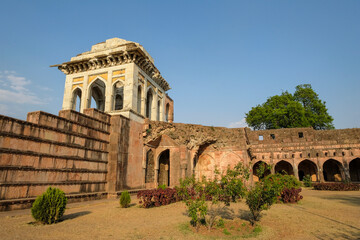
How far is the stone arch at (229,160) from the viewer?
17.7 meters

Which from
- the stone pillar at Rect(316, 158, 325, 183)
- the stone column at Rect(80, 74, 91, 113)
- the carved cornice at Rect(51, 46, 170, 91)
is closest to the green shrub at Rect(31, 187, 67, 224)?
the carved cornice at Rect(51, 46, 170, 91)

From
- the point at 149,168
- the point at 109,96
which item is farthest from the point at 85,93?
the point at 149,168

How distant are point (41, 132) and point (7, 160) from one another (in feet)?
5.68

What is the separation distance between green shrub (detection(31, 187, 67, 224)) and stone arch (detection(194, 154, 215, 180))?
12.9m

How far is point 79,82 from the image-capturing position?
18625mm

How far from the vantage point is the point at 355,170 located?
32.0 metres

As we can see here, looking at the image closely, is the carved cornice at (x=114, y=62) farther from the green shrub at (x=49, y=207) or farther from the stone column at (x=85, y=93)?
the green shrub at (x=49, y=207)

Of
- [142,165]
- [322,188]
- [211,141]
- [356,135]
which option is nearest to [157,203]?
[142,165]

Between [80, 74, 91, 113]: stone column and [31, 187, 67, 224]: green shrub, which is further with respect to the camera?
[80, 74, 91, 113]: stone column

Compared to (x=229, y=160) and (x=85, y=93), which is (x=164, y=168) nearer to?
(x=229, y=160)

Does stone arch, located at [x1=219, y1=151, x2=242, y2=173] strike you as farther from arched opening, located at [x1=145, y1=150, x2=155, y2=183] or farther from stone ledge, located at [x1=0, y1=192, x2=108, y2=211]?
stone ledge, located at [x1=0, y1=192, x2=108, y2=211]

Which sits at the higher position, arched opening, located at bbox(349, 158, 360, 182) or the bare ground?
arched opening, located at bbox(349, 158, 360, 182)

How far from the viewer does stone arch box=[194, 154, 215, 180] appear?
61.1ft

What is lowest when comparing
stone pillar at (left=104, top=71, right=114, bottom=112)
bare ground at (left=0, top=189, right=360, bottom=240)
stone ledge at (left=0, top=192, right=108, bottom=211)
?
bare ground at (left=0, top=189, right=360, bottom=240)
